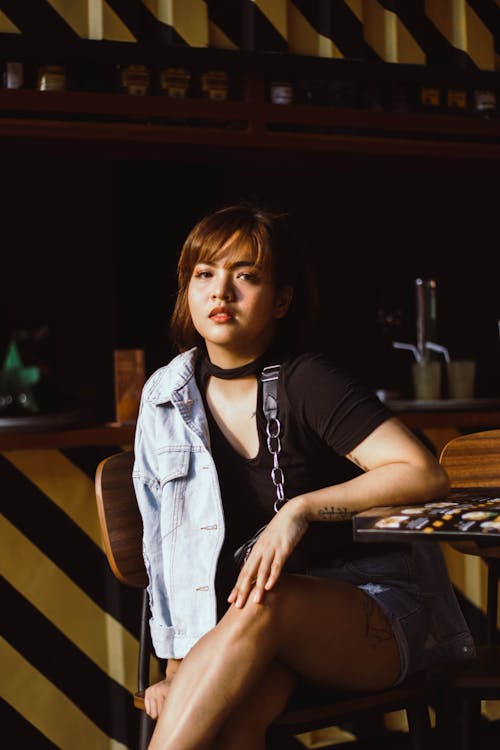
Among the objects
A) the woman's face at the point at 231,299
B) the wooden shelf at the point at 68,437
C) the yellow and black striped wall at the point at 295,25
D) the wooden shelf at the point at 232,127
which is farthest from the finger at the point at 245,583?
the yellow and black striped wall at the point at 295,25

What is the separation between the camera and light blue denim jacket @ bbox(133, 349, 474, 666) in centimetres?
163

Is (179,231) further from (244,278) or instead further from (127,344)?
(244,278)

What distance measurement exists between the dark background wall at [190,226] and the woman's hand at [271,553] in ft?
6.32

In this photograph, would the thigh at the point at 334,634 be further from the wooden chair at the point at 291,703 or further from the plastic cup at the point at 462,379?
the plastic cup at the point at 462,379

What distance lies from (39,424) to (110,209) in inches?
53.2

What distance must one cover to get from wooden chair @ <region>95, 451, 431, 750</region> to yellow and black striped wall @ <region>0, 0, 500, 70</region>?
1.58 meters

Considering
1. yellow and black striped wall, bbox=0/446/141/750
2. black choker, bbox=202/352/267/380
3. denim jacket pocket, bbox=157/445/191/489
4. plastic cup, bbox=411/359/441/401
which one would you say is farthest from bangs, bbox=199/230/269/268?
plastic cup, bbox=411/359/441/401

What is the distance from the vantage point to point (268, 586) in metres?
1.39

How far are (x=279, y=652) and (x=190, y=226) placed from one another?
2372mm

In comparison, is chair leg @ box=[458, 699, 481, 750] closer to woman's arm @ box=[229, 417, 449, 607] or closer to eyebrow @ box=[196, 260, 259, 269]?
woman's arm @ box=[229, 417, 449, 607]

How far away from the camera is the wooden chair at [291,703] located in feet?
4.75

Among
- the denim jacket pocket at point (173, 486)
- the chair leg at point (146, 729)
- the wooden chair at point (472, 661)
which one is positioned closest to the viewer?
the wooden chair at point (472, 661)

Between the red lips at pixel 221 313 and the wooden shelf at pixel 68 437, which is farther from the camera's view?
the wooden shelf at pixel 68 437

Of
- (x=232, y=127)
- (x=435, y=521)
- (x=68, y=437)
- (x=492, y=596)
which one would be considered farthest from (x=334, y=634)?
(x=232, y=127)
